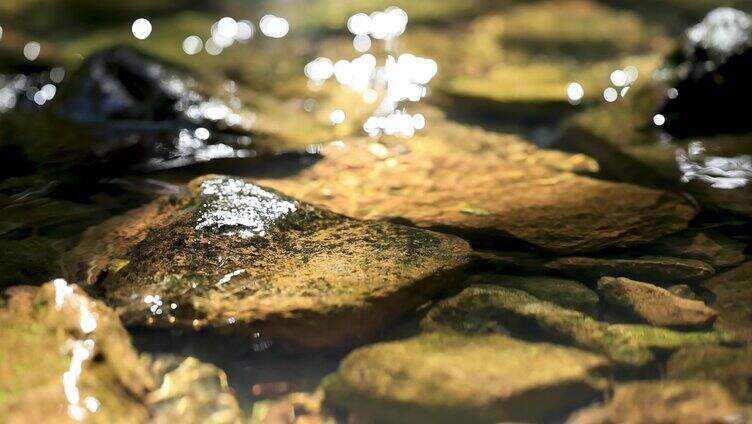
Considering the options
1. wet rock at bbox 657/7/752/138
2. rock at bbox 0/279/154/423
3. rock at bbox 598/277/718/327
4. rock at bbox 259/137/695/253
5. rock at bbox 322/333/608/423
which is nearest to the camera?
rock at bbox 0/279/154/423

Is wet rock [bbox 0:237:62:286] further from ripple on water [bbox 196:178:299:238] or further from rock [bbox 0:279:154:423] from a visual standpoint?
ripple on water [bbox 196:178:299:238]

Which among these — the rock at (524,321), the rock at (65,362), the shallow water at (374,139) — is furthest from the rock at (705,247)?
the rock at (65,362)

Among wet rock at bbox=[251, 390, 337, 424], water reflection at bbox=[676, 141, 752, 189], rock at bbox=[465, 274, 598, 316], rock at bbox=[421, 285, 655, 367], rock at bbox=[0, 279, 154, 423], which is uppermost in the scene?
water reflection at bbox=[676, 141, 752, 189]

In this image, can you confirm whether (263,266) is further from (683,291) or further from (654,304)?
(683,291)

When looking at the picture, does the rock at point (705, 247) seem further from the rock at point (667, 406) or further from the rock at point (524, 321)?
the rock at point (667, 406)

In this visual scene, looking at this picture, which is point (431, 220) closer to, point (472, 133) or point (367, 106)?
point (472, 133)

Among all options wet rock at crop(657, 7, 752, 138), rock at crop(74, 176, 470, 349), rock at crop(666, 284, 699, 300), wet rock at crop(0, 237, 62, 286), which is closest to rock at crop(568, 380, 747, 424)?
rock at crop(666, 284, 699, 300)
